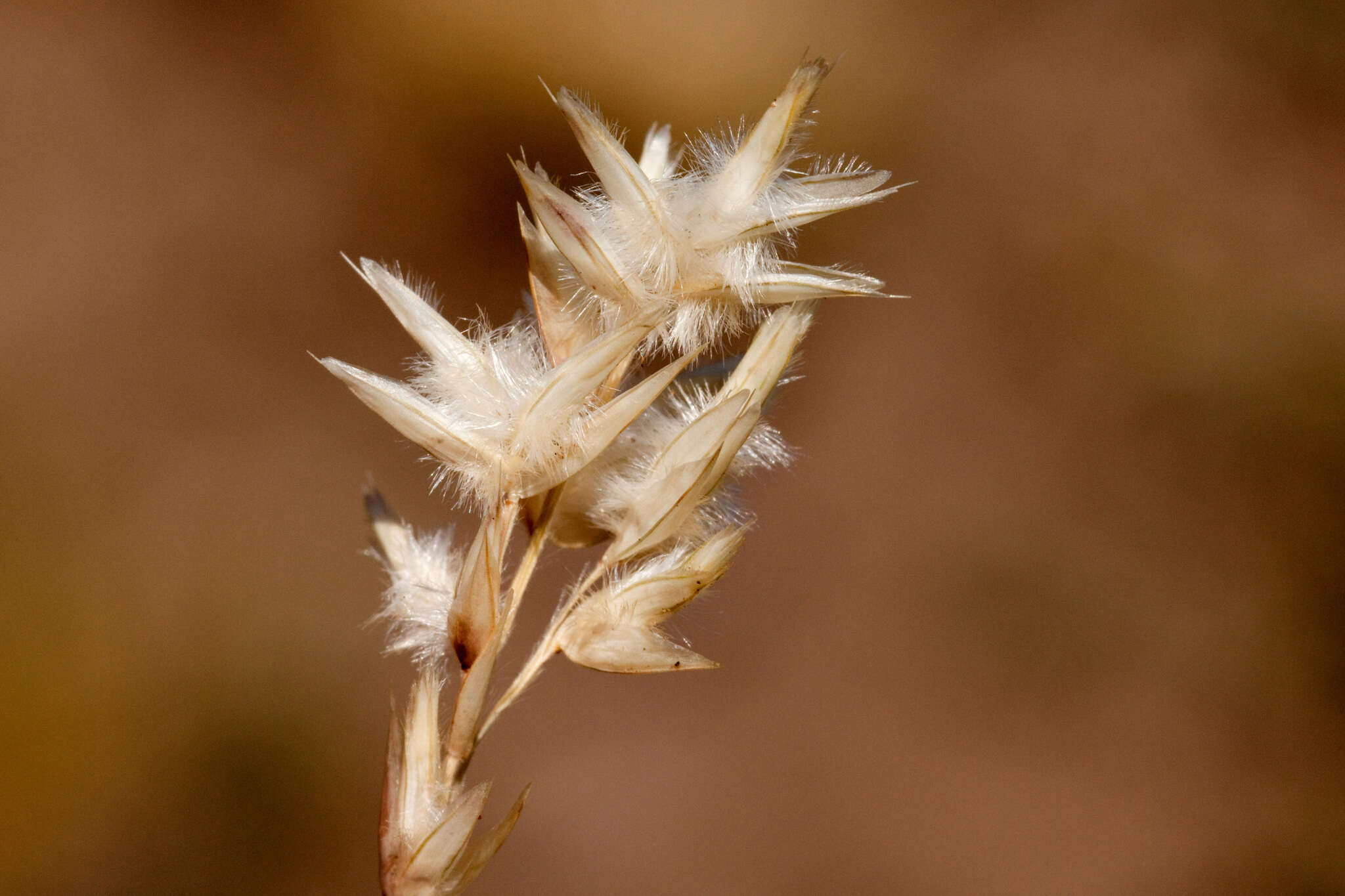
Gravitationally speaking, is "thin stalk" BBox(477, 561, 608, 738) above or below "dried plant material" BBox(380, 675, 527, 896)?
above

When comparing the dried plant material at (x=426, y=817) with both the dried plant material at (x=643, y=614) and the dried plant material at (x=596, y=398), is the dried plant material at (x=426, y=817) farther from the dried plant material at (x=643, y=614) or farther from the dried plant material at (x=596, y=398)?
the dried plant material at (x=643, y=614)

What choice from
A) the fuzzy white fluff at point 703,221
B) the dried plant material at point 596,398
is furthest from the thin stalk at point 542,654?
the fuzzy white fluff at point 703,221

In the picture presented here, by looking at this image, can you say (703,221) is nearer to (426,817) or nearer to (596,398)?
(596,398)

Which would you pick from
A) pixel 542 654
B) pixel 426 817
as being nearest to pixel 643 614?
pixel 542 654

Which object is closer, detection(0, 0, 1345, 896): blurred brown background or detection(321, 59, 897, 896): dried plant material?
detection(321, 59, 897, 896): dried plant material

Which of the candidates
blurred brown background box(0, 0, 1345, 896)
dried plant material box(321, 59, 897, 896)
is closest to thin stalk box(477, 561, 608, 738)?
dried plant material box(321, 59, 897, 896)

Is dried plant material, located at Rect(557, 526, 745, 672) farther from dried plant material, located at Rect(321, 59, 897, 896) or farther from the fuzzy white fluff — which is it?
the fuzzy white fluff

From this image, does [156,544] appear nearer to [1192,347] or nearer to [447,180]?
[447,180]
